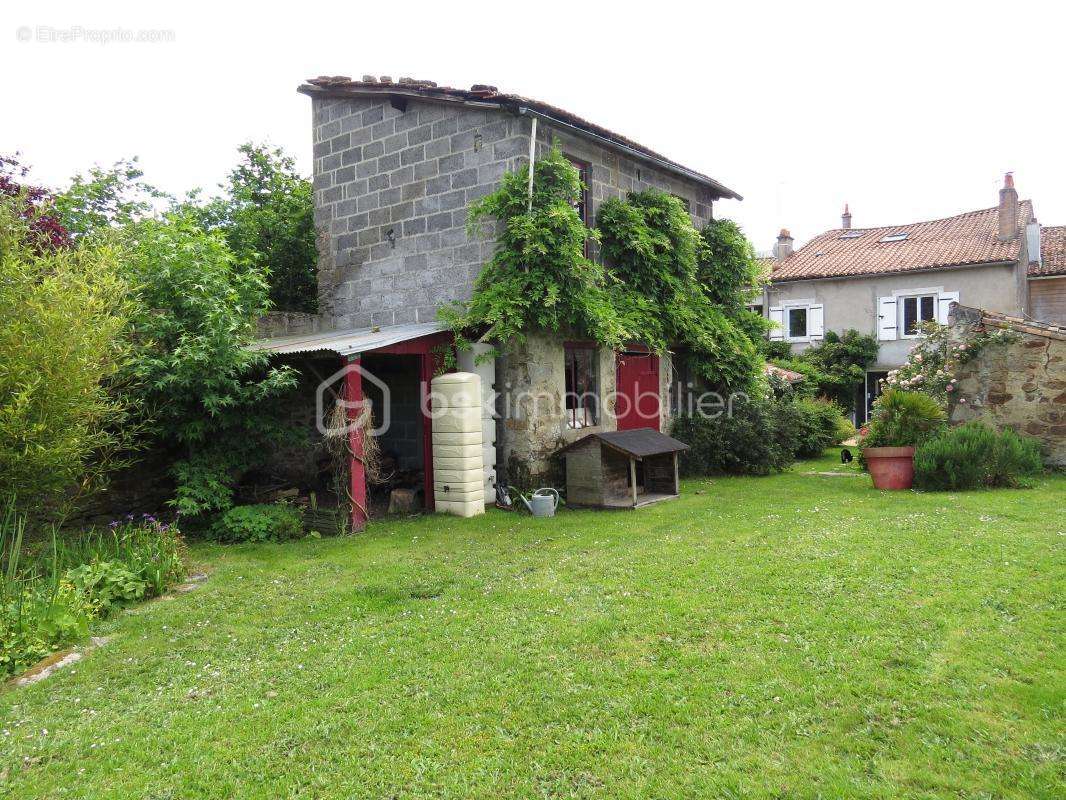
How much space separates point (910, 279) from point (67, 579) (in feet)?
73.0

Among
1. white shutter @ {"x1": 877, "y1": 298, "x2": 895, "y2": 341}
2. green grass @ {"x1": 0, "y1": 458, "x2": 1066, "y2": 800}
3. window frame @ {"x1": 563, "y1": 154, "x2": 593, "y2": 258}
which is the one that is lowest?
green grass @ {"x1": 0, "y1": 458, "x2": 1066, "y2": 800}

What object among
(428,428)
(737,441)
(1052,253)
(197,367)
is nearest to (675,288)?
(737,441)

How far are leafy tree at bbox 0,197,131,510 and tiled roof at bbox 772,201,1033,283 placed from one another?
21040 mm

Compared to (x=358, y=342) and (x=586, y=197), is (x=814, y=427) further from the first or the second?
(x=358, y=342)

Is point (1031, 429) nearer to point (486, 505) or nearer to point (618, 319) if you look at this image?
point (618, 319)

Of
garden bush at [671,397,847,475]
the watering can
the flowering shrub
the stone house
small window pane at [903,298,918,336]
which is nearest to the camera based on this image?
the watering can

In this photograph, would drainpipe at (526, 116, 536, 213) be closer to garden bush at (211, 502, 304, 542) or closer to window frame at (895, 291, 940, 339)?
garden bush at (211, 502, 304, 542)

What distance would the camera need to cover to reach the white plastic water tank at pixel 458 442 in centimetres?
883

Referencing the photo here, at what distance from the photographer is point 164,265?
26.3 feet

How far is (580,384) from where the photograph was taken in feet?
35.1

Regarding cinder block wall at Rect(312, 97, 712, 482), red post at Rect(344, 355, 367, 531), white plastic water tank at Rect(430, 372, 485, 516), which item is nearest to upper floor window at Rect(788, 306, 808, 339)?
cinder block wall at Rect(312, 97, 712, 482)

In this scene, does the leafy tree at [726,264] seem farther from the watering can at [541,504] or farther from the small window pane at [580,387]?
the watering can at [541,504]

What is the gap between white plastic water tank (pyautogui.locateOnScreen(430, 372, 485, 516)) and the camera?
8828 mm

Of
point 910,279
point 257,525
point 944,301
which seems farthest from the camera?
point 910,279
